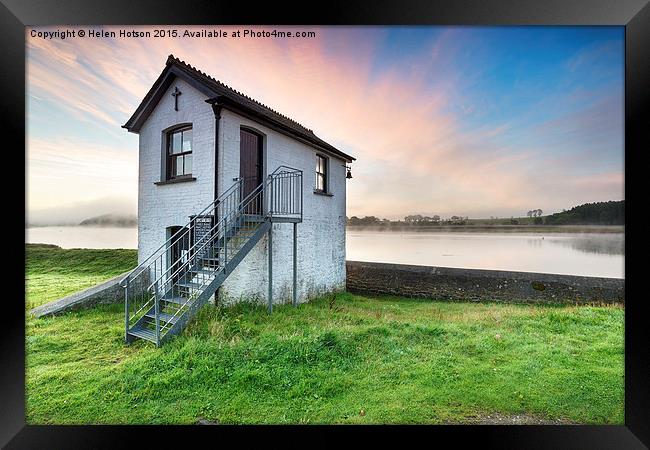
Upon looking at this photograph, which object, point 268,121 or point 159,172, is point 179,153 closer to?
point 159,172

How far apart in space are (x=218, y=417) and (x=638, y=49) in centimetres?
626

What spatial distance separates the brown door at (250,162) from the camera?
596cm

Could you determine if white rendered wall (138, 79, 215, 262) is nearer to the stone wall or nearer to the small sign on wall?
the small sign on wall

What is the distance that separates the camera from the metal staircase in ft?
13.3

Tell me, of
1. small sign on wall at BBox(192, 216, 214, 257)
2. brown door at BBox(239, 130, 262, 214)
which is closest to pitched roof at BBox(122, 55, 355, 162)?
brown door at BBox(239, 130, 262, 214)

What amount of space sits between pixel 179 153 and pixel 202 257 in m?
2.83

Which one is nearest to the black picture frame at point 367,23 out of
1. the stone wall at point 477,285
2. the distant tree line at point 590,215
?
the distant tree line at point 590,215

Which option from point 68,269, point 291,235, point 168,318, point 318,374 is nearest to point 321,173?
point 291,235

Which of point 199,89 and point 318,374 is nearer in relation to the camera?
point 318,374

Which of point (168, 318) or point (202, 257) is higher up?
point (202, 257)

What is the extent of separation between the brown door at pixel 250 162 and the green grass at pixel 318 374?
2793 millimetres

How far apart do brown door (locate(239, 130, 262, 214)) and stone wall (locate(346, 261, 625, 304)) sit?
17.6ft

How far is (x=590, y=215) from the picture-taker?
4.69 meters

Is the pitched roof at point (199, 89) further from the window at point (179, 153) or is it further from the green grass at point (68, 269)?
the green grass at point (68, 269)
